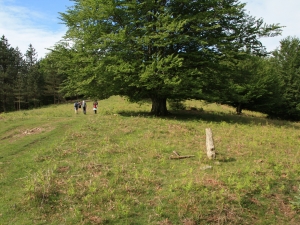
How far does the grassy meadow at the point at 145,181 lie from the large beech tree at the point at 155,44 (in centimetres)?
541

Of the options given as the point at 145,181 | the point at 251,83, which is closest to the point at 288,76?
the point at 251,83

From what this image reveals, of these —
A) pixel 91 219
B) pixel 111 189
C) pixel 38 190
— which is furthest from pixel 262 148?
pixel 38 190

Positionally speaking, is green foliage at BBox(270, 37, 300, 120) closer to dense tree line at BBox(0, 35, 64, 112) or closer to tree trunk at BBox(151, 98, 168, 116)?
tree trunk at BBox(151, 98, 168, 116)

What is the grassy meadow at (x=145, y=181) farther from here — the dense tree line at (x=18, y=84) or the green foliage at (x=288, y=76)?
the dense tree line at (x=18, y=84)

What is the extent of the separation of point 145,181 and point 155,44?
1092 cm

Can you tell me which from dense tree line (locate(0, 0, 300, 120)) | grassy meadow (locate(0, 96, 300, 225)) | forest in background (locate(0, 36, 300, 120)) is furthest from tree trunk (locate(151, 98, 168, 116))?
grassy meadow (locate(0, 96, 300, 225))

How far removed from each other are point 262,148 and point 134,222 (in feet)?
26.4

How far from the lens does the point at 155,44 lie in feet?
53.0

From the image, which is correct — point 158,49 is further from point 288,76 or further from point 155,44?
point 288,76

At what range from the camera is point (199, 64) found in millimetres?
18641

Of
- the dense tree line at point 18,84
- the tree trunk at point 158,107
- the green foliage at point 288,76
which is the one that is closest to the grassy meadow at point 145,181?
the tree trunk at point 158,107

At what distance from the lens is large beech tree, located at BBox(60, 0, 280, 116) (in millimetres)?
16312

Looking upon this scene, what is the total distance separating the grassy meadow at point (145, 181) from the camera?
6.20 metres

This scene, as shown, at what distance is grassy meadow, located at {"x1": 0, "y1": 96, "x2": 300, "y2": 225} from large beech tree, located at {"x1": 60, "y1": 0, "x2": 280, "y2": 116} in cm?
541
